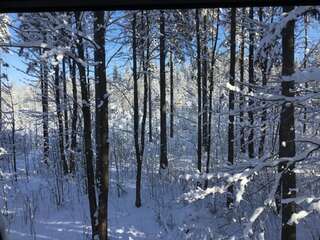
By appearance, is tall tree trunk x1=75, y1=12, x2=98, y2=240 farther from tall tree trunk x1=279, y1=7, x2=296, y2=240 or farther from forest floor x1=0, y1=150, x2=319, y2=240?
tall tree trunk x1=279, y1=7, x2=296, y2=240

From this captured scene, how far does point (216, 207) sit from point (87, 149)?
4938 mm

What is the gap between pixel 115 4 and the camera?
152cm

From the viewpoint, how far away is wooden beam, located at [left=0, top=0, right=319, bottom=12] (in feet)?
4.87

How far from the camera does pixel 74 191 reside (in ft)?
51.9

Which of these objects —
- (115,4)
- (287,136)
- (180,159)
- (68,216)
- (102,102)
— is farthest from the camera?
(180,159)

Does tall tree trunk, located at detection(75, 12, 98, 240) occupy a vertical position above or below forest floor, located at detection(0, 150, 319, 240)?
above

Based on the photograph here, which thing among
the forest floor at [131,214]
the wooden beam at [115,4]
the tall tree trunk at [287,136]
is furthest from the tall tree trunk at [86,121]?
the wooden beam at [115,4]

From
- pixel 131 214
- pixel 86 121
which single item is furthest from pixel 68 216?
pixel 86 121

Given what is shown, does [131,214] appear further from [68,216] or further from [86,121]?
[86,121]

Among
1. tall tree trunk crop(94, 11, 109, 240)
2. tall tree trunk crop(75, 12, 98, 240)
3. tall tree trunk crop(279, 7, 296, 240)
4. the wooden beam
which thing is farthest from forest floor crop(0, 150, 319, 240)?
the wooden beam

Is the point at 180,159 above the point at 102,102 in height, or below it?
below

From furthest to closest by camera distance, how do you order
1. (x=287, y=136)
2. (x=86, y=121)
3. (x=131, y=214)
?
(x=131, y=214) < (x=86, y=121) < (x=287, y=136)

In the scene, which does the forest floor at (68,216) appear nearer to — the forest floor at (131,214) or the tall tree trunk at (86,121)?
the forest floor at (131,214)

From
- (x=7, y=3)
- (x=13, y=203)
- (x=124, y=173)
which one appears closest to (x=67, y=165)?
(x=124, y=173)
